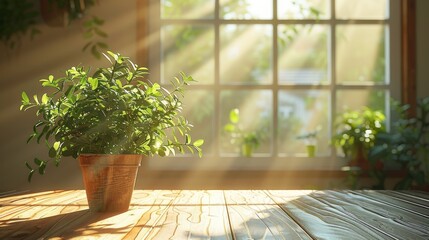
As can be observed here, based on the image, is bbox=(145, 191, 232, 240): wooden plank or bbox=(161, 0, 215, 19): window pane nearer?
bbox=(145, 191, 232, 240): wooden plank

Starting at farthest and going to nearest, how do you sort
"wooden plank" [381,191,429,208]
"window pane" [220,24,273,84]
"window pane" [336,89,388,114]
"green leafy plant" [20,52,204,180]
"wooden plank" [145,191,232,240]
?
"window pane" [220,24,273,84] < "window pane" [336,89,388,114] < "wooden plank" [381,191,429,208] < "green leafy plant" [20,52,204,180] < "wooden plank" [145,191,232,240]

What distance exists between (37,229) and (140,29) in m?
2.27

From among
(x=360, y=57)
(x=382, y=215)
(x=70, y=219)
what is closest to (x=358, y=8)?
(x=360, y=57)

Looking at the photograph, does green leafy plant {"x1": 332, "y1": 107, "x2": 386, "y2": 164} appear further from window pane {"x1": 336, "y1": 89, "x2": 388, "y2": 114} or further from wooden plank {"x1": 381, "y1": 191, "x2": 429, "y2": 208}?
window pane {"x1": 336, "y1": 89, "x2": 388, "y2": 114}

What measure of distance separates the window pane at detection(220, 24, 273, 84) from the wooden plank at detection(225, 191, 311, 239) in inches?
247

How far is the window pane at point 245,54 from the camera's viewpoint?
26.4ft

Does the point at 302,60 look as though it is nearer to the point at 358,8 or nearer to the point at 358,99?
the point at 358,99

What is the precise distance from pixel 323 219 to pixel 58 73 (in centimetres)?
239

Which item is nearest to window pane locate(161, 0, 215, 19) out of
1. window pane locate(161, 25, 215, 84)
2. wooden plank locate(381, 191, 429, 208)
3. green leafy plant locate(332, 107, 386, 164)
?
window pane locate(161, 25, 215, 84)

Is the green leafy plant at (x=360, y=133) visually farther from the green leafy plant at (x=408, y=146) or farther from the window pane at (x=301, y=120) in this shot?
the window pane at (x=301, y=120)

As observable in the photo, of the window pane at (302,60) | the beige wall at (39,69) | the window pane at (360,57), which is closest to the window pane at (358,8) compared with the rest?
the window pane at (360,57)

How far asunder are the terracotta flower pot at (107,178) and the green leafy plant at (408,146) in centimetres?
201

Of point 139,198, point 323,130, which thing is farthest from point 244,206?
point 323,130

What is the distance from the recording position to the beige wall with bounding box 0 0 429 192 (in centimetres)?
315
